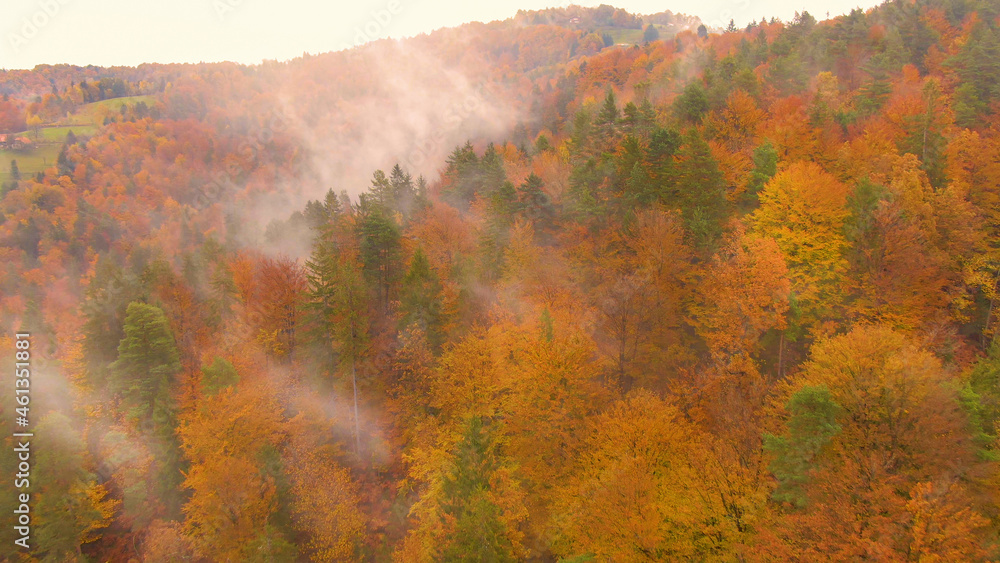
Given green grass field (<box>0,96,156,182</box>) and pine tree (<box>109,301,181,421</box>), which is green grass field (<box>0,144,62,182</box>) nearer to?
green grass field (<box>0,96,156,182</box>)

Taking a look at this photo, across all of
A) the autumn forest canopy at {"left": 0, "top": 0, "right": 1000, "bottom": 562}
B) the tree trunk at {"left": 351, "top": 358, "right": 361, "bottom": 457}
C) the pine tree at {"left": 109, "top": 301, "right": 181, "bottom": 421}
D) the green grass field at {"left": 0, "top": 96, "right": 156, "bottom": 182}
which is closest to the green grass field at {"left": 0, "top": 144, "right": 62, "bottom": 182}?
the green grass field at {"left": 0, "top": 96, "right": 156, "bottom": 182}

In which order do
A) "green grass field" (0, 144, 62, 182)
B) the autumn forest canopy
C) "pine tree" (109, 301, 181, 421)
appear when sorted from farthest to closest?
"green grass field" (0, 144, 62, 182) → "pine tree" (109, 301, 181, 421) → the autumn forest canopy

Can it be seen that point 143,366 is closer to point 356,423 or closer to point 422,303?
point 356,423

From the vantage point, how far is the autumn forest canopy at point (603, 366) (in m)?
18.9

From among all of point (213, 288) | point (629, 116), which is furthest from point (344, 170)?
point (629, 116)

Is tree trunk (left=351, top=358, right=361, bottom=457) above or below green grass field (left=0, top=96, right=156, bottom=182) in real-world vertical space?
below

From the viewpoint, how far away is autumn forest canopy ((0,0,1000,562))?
62.1ft

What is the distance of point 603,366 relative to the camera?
94.9ft

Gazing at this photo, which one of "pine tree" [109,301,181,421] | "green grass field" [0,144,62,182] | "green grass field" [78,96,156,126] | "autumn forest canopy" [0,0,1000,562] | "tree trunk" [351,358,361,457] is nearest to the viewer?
"autumn forest canopy" [0,0,1000,562]

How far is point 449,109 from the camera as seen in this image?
166m

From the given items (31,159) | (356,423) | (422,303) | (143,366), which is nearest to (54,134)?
(31,159)

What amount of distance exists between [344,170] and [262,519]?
138696 mm

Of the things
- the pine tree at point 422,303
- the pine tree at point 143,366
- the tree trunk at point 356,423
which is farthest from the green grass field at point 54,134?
the pine tree at point 422,303

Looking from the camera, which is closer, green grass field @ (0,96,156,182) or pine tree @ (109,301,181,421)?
pine tree @ (109,301,181,421)
